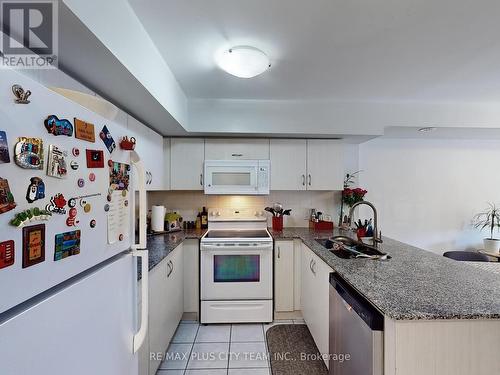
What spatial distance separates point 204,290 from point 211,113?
72.4 inches

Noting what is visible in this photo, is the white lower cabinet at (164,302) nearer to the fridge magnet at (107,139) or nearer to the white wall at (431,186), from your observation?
the fridge magnet at (107,139)

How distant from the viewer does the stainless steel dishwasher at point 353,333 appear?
3.55 feet

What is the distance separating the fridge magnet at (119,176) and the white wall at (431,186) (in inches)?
121

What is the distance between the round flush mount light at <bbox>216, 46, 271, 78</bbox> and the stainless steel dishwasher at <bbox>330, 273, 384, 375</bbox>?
1499mm

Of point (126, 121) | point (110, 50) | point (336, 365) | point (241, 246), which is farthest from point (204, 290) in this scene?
point (110, 50)

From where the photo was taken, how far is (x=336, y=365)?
1.52 m

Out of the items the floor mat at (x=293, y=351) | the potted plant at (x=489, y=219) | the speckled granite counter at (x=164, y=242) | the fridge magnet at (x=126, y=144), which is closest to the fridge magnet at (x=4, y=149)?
the fridge magnet at (x=126, y=144)

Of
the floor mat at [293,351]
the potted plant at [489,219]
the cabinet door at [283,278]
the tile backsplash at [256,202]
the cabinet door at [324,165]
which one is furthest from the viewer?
the potted plant at [489,219]

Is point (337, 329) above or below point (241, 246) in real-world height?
below

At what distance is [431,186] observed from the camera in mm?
3357

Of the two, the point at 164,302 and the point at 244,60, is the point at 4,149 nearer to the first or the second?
the point at 244,60

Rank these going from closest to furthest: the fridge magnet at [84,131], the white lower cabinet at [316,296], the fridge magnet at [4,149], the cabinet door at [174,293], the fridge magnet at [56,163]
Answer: the fridge magnet at [4,149], the fridge magnet at [56,163], the fridge magnet at [84,131], the white lower cabinet at [316,296], the cabinet door at [174,293]

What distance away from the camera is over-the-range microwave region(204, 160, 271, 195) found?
2.82 metres

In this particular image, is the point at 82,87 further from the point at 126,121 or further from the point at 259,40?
the point at 259,40
